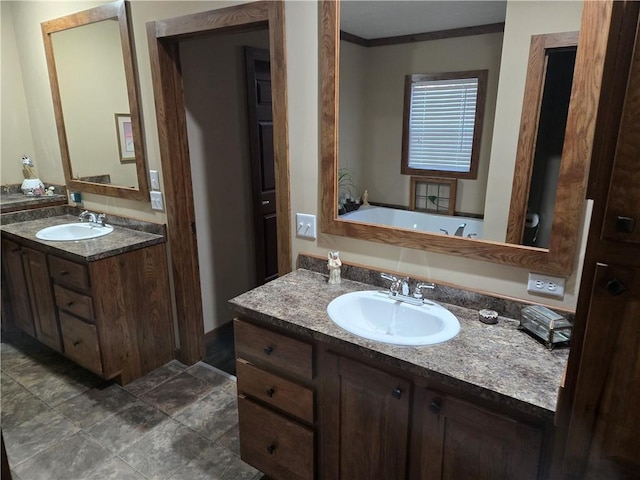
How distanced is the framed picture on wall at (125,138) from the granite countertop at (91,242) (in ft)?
1.55

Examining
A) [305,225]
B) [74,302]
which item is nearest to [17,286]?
[74,302]

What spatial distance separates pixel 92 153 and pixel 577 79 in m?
Answer: 2.87

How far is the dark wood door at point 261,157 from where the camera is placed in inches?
119

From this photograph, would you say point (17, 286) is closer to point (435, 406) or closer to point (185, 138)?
point (185, 138)

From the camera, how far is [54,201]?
3.11 metres

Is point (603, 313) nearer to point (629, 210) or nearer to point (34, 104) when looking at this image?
point (629, 210)

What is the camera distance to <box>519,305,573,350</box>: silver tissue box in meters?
1.27

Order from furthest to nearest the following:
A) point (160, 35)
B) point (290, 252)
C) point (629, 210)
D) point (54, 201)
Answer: point (54, 201) → point (160, 35) → point (290, 252) → point (629, 210)

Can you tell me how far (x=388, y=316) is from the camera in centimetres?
162

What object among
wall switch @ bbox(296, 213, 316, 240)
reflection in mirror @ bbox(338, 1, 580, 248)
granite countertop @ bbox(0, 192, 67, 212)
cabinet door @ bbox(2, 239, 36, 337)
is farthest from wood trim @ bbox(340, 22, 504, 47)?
granite countertop @ bbox(0, 192, 67, 212)

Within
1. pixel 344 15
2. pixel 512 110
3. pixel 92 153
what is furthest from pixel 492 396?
pixel 92 153

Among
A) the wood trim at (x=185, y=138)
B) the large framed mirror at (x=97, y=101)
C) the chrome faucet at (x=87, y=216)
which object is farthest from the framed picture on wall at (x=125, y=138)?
the chrome faucet at (x=87, y=216)

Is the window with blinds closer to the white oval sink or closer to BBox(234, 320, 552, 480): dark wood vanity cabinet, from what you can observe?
BBox(234, 320, 552, 480): dark wood vanity cabinet

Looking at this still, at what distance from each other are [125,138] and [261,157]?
0.97 m
